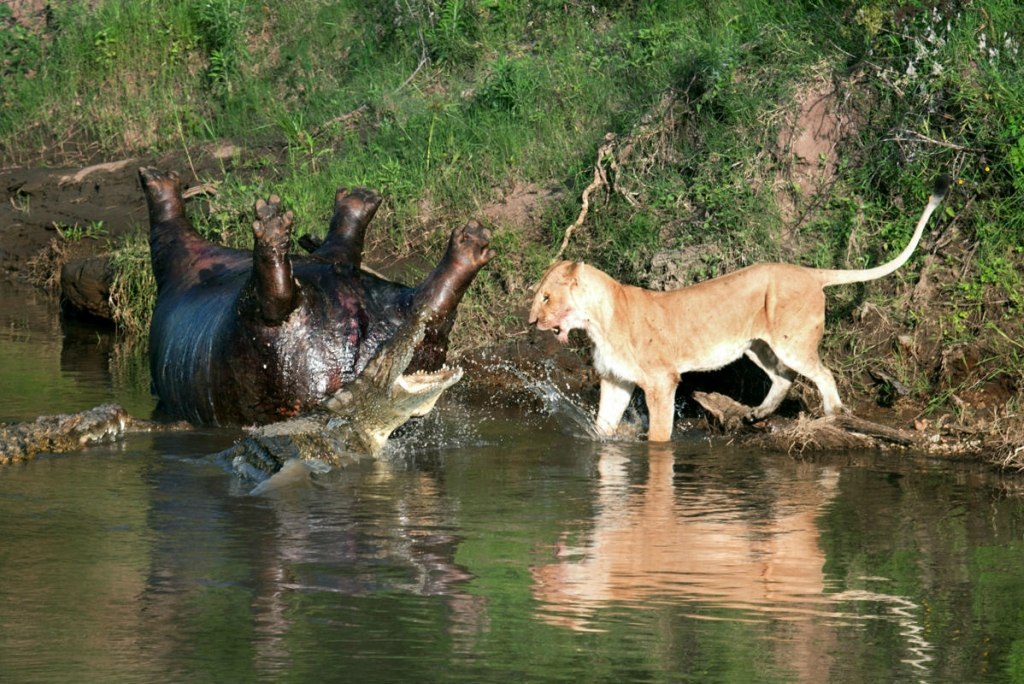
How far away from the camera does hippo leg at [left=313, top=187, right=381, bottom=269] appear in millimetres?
9844

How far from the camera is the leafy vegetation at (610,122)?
9828 mm

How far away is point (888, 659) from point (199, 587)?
7.84ft

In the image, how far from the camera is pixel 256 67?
15.9m

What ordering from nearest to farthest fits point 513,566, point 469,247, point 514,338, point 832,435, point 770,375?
point 513,566
point 832,435
point 469,247
point 770,375
point 514,338

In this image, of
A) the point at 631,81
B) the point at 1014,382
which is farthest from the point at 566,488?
the point at 631,81

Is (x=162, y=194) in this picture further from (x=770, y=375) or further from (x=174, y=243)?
(x=770, y=375)

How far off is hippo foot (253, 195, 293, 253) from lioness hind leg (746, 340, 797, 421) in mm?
2719

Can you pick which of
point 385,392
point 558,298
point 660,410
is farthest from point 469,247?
point 660,410

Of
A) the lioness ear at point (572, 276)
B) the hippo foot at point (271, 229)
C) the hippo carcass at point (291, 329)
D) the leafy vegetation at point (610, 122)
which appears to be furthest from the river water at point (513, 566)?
the leafy vegetation at point (610, 122)

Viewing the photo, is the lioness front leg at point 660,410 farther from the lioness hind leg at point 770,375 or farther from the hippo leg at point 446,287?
the hippo leg at point 446,287

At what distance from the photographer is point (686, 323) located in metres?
9.06

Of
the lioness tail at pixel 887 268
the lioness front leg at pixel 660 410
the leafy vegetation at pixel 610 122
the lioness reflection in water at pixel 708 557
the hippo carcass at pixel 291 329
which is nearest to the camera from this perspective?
the lioness reflection in water at pixel 708 557

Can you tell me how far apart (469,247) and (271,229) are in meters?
1.03

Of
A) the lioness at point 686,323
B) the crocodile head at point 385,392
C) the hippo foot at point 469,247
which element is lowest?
the crocodile head at point 385,392
